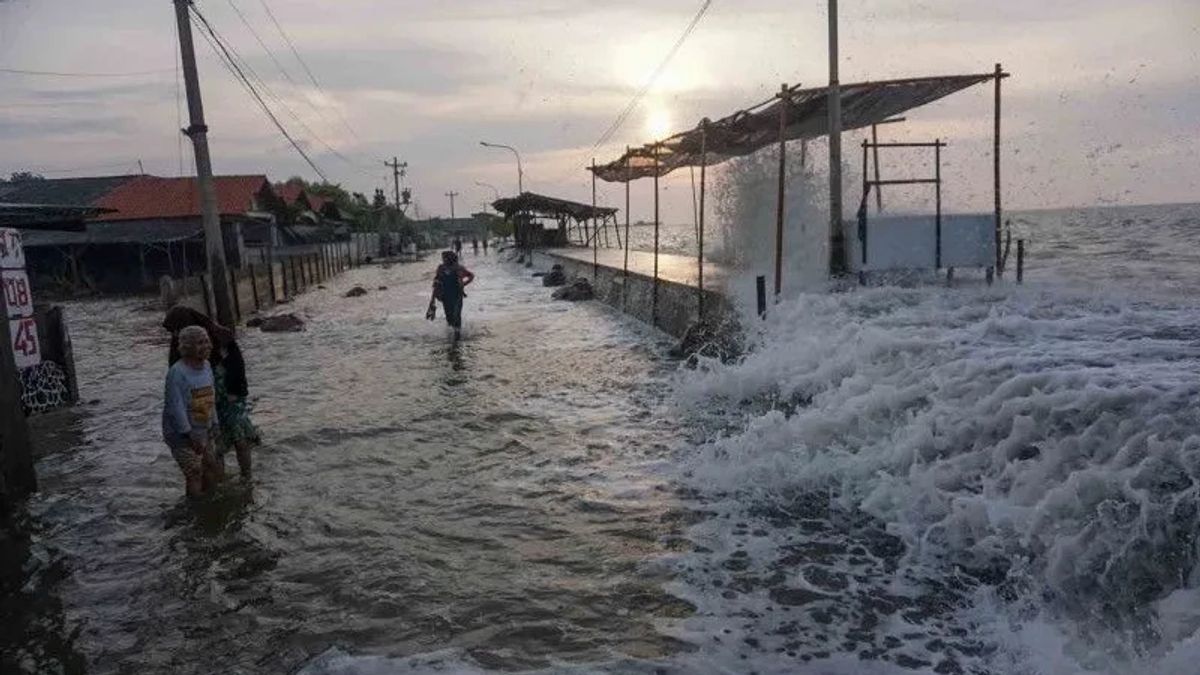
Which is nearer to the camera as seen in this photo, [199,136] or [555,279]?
[199,136]

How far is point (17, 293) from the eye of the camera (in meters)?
8.50

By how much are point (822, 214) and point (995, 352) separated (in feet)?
42.9

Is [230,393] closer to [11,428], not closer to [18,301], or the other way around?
[11,428]

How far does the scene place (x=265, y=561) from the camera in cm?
541

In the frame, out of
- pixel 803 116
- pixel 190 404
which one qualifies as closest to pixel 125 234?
pixel 803 116

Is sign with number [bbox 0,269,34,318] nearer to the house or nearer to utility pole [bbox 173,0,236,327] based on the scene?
utility pole [bbox 173,0,236,327]

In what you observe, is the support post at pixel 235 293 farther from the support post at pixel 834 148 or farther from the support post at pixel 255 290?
the support post at pixel 834 148

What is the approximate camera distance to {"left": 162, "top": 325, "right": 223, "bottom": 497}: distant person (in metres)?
6.18

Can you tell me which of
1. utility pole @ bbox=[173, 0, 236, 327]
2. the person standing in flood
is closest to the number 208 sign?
the person standing in flood

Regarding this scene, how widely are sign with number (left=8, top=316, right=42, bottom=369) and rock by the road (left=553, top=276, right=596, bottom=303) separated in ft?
53.9

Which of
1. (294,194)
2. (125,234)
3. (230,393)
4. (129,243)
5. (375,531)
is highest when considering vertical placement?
(294,194)

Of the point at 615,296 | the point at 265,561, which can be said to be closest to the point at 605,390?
the point at 265,561

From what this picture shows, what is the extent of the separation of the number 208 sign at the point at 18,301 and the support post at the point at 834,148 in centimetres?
1066

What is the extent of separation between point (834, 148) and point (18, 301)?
11201mm
